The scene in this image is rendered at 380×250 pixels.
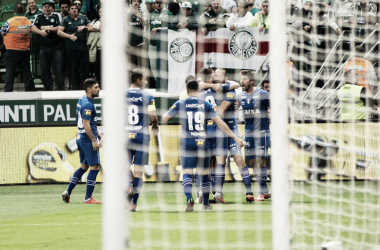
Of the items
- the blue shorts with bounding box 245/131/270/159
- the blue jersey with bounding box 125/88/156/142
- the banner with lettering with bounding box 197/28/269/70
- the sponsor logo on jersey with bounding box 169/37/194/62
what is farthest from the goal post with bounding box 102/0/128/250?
the banner with lettering with bounding box 197/28/269/70

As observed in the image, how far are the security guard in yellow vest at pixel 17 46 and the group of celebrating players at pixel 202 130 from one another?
18.3 feet

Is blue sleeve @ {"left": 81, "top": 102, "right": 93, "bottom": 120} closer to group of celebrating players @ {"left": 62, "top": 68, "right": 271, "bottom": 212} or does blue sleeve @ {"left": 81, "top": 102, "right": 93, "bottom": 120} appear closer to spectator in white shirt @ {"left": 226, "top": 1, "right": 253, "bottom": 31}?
group of celebrating players @ {"left": 62, "top": 68, "right": 271, "bottom": 212}

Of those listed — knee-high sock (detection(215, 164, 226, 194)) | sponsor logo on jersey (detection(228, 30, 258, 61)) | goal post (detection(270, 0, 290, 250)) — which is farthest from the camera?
sponsor logo on jersey (detection(228, 30, 258, 61))

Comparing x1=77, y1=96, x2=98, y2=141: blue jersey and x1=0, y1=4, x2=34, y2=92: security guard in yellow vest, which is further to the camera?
x1=0, y1=4, x2=34, y2=92: security guard in yellow vest

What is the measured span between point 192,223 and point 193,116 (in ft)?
Answer: 5.27

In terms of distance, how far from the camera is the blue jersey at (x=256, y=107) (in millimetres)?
9383

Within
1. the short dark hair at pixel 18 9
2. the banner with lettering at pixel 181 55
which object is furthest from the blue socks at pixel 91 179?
the short dark hair at pixel 18 9

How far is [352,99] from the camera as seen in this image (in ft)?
33.7

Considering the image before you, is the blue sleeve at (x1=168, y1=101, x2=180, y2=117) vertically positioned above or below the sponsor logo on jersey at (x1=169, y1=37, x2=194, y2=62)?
below

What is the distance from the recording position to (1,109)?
13.5 metres

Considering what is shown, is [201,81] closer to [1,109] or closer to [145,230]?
[145,230]

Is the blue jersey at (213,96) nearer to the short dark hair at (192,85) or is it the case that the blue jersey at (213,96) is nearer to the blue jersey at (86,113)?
the short dark hair at (192,85)

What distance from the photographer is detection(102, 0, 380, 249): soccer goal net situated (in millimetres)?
4172

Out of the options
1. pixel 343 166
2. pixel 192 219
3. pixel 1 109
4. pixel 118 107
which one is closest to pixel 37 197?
pixel 1 109
